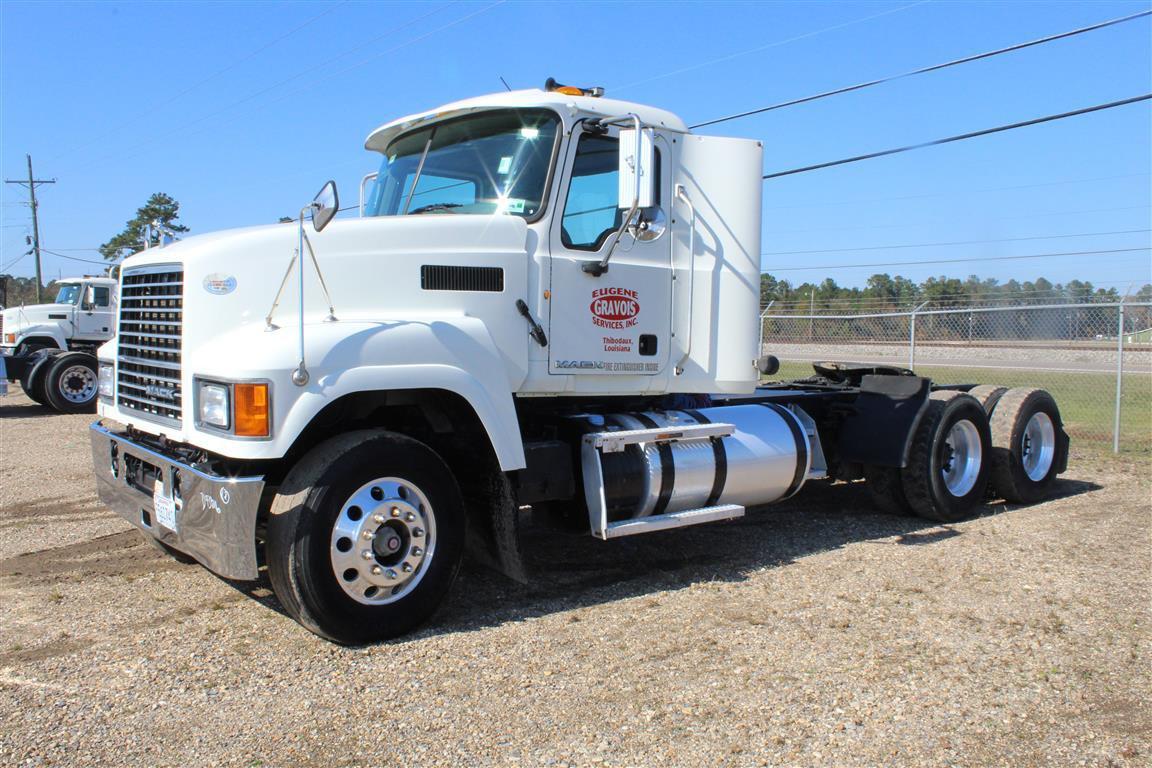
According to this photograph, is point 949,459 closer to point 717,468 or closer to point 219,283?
point 717,468

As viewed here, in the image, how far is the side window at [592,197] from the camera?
5.66m

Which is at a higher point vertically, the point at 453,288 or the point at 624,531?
the point at 453,288

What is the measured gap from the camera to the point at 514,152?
5.66 m

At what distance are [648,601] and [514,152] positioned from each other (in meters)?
2.81

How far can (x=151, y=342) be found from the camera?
512cm

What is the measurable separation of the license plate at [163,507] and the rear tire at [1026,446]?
6926 millimetres

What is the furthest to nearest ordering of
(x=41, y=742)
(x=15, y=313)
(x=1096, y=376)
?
(x=1096, y=376), (x=15, y=313), (x=41, y=742)

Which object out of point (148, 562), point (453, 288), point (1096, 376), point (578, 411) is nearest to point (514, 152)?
point (453, 288)

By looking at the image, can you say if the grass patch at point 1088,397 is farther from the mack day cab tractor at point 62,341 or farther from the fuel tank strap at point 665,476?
the mack day cab tractor at point 62,341

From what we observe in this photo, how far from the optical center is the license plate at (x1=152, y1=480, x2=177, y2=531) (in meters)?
4.81

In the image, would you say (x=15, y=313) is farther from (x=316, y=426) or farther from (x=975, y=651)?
(x=975, y=651)

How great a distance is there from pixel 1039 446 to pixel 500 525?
6.11 metres

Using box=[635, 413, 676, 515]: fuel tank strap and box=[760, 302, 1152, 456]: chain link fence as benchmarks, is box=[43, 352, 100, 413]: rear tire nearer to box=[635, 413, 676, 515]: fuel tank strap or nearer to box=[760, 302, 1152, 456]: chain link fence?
box=[760, 302, 1152, 456]: chain link fence

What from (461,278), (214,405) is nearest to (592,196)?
(461,278)
